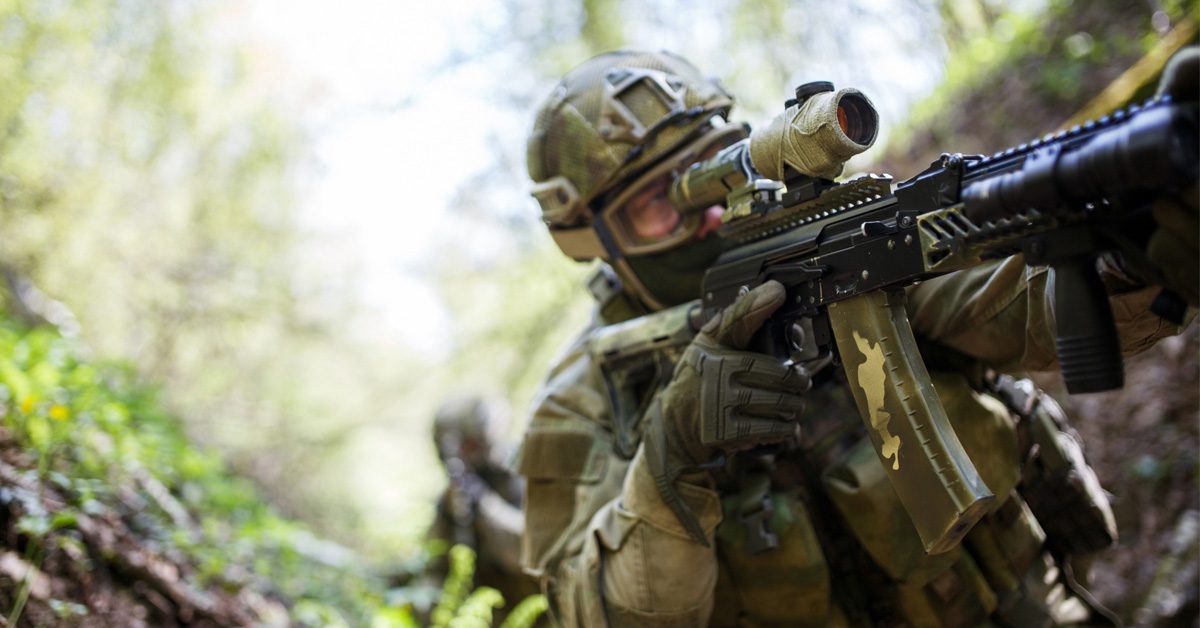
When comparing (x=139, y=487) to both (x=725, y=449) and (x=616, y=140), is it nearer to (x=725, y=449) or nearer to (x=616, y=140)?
(x=616, y=140)

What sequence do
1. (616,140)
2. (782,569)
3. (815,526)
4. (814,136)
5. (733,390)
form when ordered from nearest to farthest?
(814,136), (733,390), (782,569), (815,526), (616,140)

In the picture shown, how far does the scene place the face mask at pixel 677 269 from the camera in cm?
328

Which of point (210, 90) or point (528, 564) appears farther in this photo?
point (210, 90)

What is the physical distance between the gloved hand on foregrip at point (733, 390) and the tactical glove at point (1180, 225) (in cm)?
107

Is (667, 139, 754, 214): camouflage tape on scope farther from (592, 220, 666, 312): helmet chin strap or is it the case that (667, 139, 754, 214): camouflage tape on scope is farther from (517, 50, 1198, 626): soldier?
(592, 220, 666, 312): helmet chin strap

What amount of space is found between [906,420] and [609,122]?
1635 mm

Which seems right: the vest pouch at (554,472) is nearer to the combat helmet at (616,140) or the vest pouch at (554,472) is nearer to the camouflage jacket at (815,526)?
the camouflage jacket at (815,526)

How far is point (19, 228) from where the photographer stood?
7375 millimetres

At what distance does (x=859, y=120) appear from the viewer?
7.83ft

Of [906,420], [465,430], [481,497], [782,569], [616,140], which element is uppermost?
[616,140]

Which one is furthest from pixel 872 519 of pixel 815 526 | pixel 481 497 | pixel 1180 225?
pixel 481 497

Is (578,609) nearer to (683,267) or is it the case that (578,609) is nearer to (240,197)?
(683,267)

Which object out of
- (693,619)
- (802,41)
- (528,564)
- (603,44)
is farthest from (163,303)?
(802,41)

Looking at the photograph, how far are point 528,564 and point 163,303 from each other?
684 centimetres
